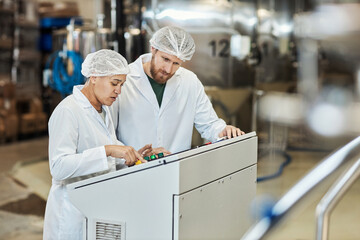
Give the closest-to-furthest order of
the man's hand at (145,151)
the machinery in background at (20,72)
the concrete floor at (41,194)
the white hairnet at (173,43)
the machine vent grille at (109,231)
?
the machine vent grille at (109,231) → the man's hand at (145,151) → the white hairnet at (173,43) → the concrete floor at (41,194) → the machinery in background at (20,72)

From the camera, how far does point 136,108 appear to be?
8.21 ft

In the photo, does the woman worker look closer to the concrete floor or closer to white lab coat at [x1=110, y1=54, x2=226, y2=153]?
white lab coat at [x1=110, y1=54, x2=226, y2=153]

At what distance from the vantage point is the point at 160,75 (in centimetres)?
246

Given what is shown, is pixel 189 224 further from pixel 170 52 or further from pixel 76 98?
pixel 170 52

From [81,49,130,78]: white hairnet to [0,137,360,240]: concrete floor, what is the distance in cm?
107

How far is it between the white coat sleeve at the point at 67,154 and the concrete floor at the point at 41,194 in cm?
98

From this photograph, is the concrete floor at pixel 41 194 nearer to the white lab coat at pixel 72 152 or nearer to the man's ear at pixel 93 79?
the white lab coat at pixel 72 152

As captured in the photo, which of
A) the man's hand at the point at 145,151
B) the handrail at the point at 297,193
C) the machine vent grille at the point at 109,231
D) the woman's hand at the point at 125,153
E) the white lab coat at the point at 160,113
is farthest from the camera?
the white lab coat at the point at 160,113

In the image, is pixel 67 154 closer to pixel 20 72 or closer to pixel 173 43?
pixel 173 43

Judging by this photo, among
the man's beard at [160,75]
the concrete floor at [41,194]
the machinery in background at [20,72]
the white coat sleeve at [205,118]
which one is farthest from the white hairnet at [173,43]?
Answer: the machinery in background at [20,72]

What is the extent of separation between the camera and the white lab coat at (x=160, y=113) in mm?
2498

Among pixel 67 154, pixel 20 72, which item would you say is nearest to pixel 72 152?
pixel 67 154

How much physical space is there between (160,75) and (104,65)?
0.49 metres

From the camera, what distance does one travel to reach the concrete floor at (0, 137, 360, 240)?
3.74 meters
